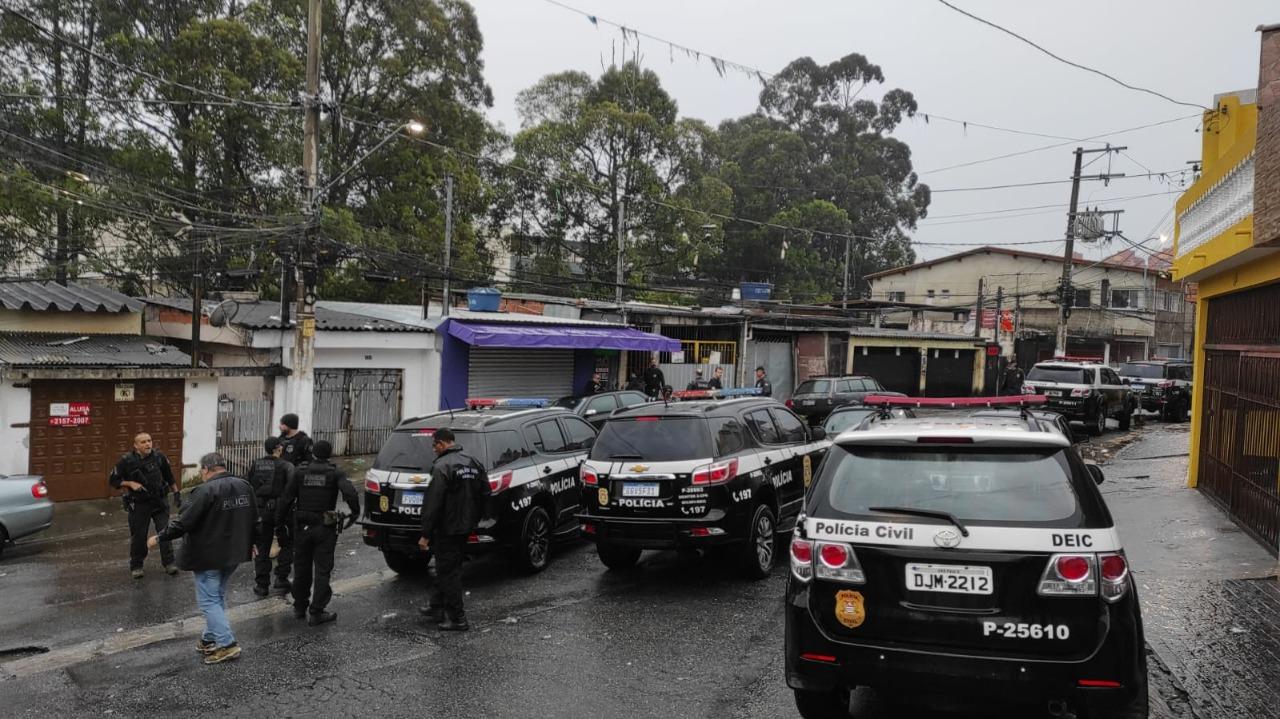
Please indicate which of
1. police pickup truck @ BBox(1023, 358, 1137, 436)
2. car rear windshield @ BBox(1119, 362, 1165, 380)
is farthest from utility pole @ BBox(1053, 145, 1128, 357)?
police pickup truck @ BBox(1023, 358, 1137, 436)

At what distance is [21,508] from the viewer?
10.2m

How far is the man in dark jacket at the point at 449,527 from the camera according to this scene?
7.17 meters

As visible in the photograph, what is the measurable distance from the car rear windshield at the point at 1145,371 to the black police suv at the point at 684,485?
23.5 metres

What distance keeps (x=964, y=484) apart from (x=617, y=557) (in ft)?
17.3

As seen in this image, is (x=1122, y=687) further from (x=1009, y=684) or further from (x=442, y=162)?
(x=442, y=162)

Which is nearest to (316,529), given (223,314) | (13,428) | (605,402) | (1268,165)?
(13,428)

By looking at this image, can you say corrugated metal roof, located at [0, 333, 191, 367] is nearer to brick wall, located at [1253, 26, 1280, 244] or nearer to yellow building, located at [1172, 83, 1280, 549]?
brick wall, located at [1253, 26, 1280, 244]

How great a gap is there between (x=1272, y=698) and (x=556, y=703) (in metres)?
4.53

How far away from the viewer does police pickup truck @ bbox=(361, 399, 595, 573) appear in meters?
8.64

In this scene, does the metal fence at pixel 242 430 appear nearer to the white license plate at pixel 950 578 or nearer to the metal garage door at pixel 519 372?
the metal garage door at pixel 519 372

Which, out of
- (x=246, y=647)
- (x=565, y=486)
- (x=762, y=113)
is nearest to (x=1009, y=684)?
(x=246, y=647)

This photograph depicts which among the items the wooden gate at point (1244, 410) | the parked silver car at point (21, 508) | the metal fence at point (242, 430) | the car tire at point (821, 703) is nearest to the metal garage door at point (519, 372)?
the metal fence at point (242, 430)

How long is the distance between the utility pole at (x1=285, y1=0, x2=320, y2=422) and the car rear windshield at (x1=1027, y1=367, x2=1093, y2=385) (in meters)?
17.5

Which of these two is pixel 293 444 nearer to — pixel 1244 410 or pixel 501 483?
pixel 501 483
